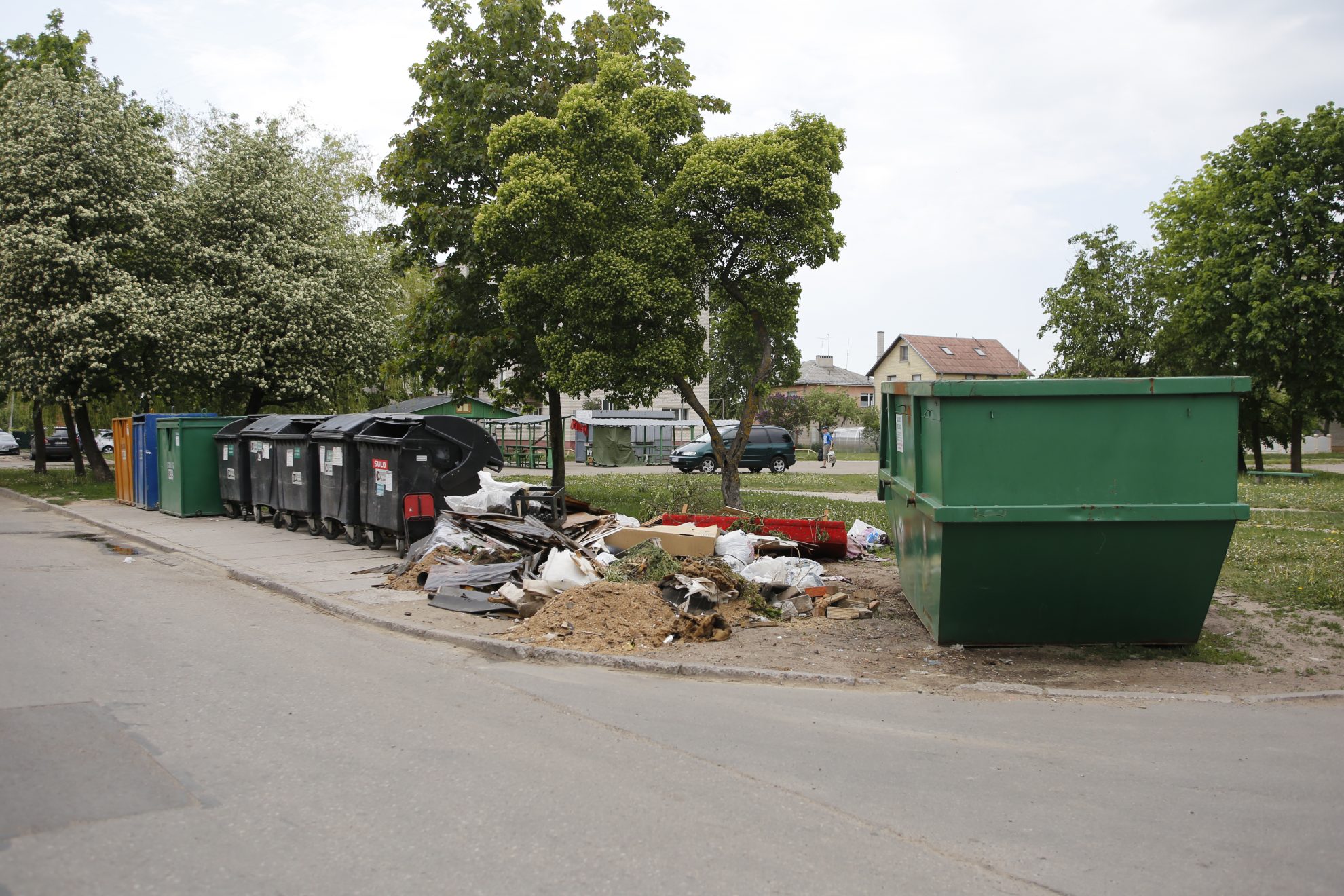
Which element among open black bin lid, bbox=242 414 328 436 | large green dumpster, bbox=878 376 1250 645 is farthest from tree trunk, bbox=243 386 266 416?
large green dumpster, bbox=878 376 1250 645

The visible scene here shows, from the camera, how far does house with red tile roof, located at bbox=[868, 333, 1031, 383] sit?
72000mm

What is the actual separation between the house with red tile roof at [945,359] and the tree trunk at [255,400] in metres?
51.7

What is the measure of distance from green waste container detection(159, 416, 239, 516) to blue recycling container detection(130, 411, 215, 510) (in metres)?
0.91

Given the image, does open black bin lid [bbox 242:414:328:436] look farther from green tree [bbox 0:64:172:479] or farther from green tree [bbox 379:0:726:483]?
green tree [bbox 0:64:172:479]

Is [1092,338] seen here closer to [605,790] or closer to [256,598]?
[256,598]

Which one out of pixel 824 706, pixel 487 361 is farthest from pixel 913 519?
pixel 487 361

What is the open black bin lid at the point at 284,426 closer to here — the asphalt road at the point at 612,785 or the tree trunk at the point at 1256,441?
the asphalt road at the point at 612,785

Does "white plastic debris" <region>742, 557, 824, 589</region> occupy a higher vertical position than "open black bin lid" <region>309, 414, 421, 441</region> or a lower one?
lower

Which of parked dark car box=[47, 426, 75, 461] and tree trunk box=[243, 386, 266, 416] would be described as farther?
parked dark car box=[47, 426, 75, 461]

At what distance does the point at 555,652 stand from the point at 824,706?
2.28 metres

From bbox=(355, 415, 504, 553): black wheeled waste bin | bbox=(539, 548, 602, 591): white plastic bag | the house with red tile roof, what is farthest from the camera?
the house with red tile roof

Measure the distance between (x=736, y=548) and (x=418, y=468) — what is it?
464 cm

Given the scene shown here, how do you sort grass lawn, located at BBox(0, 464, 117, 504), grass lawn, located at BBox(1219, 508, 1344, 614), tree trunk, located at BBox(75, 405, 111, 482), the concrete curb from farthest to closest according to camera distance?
tree trunk, located at BBox(75, 405, 111, 482), grass lawn, located at BBox(0, 464, 117, 504), grass lawn, located at BBox(1219, 508, 1344, 614), the concrete curb

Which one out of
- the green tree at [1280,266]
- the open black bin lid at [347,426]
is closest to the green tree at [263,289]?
the open black bin lid at [347,426]
